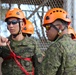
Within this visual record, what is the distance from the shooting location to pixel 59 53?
2.99 meters

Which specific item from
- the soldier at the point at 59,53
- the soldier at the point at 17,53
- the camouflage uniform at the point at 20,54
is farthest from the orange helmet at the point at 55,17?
the camouflage uniform at the point at 20,54

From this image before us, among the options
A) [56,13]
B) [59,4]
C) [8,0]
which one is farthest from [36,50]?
[8,0]

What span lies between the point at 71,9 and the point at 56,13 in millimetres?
2474

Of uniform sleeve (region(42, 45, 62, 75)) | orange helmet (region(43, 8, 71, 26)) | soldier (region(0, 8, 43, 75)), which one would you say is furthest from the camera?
soldier (region(0, 8, 43, 75))

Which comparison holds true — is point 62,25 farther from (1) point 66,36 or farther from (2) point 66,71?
(2) point 66,71

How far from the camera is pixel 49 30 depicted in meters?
3.20

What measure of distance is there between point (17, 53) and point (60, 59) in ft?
4.90

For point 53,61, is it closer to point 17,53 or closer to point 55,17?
point 55,17

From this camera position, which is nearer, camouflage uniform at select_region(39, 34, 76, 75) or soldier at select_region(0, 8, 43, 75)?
camouflage uniform at select_region(39, 34, 76, 75)

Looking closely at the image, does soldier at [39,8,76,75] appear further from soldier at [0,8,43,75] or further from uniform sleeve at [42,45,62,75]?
soldier at [0,8,43,75]

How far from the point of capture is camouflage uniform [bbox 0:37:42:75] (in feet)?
14.3

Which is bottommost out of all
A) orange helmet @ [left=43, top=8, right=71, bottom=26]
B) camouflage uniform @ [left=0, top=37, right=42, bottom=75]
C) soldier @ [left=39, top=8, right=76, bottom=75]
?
camouflage uniform @ [left=0, top=37, right=42, bottom=75]

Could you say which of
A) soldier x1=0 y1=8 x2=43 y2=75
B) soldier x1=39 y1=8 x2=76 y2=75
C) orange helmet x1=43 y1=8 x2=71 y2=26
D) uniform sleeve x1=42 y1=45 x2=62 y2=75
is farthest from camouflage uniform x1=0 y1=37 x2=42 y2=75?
uniform sleeve x1=42 y1=45 x2=62 y2=75

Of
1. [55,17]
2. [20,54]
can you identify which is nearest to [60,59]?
[55,17]
